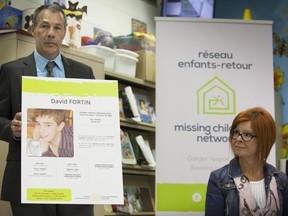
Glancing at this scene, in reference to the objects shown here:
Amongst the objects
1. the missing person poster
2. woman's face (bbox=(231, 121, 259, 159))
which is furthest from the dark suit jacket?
woman's face (bbox=(231, 121, 259, 159))

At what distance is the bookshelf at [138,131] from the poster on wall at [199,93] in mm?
704

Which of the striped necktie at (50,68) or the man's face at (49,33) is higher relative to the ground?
the man's face at (49,33)

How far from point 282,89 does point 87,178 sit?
12.7 ft

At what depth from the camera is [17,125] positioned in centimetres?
221

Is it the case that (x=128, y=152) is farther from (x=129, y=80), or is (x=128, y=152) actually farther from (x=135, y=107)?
(x=129, y=80)

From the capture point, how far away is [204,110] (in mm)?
4051

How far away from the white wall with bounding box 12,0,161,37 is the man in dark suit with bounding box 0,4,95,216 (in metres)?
2.09

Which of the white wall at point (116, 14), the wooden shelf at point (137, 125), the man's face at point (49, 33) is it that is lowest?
the wooden shelf at point (137, 125)

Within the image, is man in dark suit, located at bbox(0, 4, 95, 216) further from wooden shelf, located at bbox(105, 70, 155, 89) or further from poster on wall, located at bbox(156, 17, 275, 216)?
wooden shelf, located at bbox(105, 70, 155, 89)

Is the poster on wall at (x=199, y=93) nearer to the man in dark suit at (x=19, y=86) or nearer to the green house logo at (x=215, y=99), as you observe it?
the green house logo at (x=215, y=99)

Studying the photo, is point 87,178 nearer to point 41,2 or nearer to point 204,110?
point 204,110

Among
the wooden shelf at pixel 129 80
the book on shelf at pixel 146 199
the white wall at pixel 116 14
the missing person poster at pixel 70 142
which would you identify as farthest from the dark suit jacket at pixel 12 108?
the book on shelf at pixel 146 199

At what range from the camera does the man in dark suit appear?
228 cm

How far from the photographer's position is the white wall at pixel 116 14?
16.4ft
